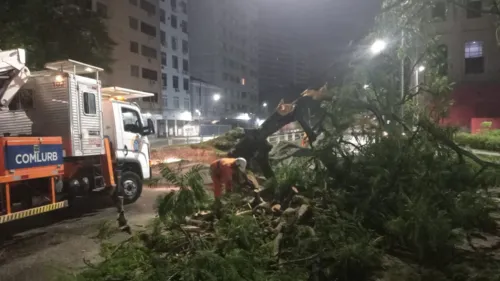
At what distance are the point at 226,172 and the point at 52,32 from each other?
11726 mm

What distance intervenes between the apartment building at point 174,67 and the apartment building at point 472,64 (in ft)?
88.2

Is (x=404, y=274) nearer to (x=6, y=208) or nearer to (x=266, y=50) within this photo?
(x=6, y=208)

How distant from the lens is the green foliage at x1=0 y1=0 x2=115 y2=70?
13922mm

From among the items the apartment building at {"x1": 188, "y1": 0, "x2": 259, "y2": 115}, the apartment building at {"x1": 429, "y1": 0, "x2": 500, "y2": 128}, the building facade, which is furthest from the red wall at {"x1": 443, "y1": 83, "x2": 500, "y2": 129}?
the apartment building at {"x1": 188, "y1": 0, "x2": 259, "y2": 115}

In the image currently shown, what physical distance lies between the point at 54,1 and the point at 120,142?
9.79 meters

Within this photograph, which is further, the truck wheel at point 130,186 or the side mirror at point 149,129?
the side mirror at point 149,129

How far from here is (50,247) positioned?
6.56m

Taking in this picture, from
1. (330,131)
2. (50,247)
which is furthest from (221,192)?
(50,247)

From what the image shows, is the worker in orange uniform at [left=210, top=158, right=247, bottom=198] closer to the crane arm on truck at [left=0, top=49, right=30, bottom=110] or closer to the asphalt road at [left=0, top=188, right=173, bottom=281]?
the asphalt road at [left=0, top=188, right=173, bottom=281]

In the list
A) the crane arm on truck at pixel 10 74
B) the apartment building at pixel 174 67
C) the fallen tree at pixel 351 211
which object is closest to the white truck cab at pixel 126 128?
the crane arm on truck at pixel 10 74

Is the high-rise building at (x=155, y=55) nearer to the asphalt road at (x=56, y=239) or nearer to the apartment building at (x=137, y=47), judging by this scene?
the apartment building at (x=137, y=47)

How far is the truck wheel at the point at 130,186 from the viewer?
9641 millimetres

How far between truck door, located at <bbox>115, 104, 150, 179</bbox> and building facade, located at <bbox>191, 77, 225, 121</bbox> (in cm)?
4197

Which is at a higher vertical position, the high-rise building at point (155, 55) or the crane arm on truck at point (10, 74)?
the high-rise building at point (155, 55)
